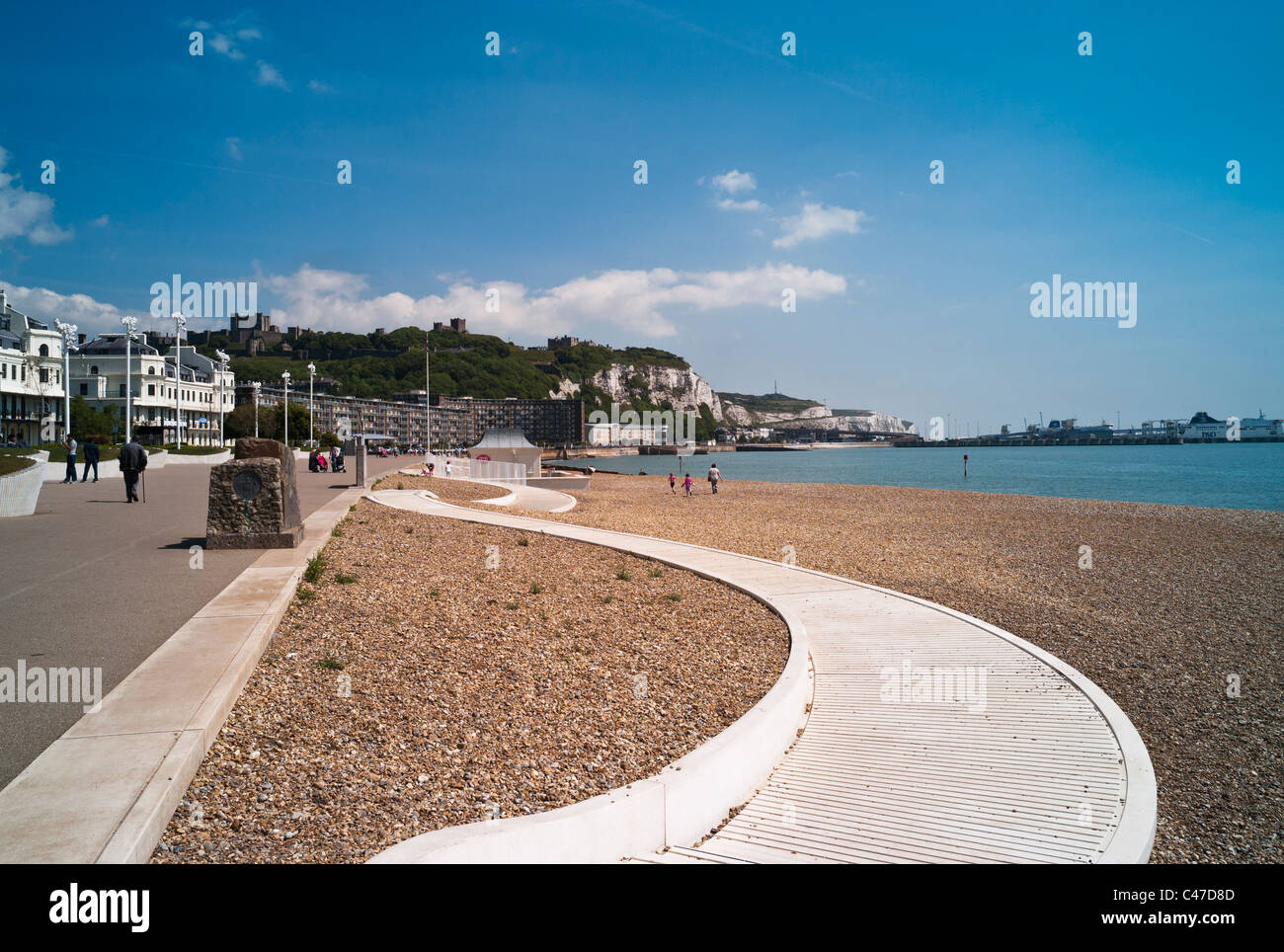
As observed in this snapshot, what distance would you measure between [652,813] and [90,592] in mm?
7598

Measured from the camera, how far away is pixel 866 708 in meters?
7.10

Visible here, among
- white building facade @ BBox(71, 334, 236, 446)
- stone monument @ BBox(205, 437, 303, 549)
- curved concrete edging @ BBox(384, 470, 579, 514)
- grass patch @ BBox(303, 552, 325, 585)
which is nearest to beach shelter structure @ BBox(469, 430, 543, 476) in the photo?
curved concrete edging @ BBox(384, 470, 579, 514)

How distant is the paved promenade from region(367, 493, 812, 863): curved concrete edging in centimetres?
255

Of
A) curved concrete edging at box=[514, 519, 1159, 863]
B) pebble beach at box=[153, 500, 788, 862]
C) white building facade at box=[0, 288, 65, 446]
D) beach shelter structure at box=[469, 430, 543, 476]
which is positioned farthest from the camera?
white building facade at box=[0, 288, 65, 446]

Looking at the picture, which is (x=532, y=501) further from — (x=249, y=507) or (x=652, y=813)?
(x=652, y=813)

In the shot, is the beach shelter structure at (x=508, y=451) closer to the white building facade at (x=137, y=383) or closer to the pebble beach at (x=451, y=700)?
the pebble beach at (x=451, y=700)

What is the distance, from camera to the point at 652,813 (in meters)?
4.49

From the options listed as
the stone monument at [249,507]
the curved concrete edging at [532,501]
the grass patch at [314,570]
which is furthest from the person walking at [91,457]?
the grass patch at [314,570]

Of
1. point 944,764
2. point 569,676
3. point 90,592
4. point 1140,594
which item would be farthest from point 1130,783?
point 90,592

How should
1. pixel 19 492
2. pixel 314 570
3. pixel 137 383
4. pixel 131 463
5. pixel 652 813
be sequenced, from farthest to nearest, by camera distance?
pixel 137 383, pixel 131 463, pixel 19 492, pixel 314 570, pixel 652 813

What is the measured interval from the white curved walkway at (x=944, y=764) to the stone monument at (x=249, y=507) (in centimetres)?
784

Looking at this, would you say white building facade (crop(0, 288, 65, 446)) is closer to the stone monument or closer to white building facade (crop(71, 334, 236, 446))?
white building facade (crop(71, 334, 236, 446))

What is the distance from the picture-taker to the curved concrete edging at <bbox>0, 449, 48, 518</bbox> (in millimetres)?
15859

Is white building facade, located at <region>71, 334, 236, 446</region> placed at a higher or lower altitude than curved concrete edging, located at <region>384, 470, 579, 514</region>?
higher
